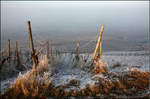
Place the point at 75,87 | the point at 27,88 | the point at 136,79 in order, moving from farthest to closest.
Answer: the point at 136,79
the point at 75,87
the point at 27,88

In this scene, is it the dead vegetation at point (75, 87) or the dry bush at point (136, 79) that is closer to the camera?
the dead vegetation at point (75, 87)

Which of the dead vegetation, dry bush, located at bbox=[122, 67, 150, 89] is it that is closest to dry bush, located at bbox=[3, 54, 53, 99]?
the dead vegetation

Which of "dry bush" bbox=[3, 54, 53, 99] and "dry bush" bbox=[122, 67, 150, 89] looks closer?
"dry bush" bbox=[3, 54, 53, 99]

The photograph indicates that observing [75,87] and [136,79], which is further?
[136,79]

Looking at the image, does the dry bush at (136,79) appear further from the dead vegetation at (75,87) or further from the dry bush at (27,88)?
the dry bush at (27,88)

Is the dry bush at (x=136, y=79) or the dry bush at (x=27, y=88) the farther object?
the dry bush at (x=136, y=79)

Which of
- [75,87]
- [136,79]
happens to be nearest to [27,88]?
[75,87]

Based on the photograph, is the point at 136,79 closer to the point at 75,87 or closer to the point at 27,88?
the point at 75,87

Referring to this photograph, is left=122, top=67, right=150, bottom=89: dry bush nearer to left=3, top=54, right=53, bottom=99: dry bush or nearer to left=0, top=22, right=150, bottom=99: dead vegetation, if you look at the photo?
left=0, top=22, right=150, bottom=99: dead vegetation

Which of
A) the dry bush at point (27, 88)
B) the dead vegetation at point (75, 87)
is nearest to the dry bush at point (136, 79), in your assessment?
the dead vegetation at point (75, 87)

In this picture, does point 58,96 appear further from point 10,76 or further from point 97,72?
point 10,76

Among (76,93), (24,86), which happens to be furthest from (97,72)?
(24,86)

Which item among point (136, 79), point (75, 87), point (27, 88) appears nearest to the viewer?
point (27, 88)

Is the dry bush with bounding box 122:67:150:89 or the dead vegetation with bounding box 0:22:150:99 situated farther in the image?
the dry bush with bounding box 122:67:150:89
